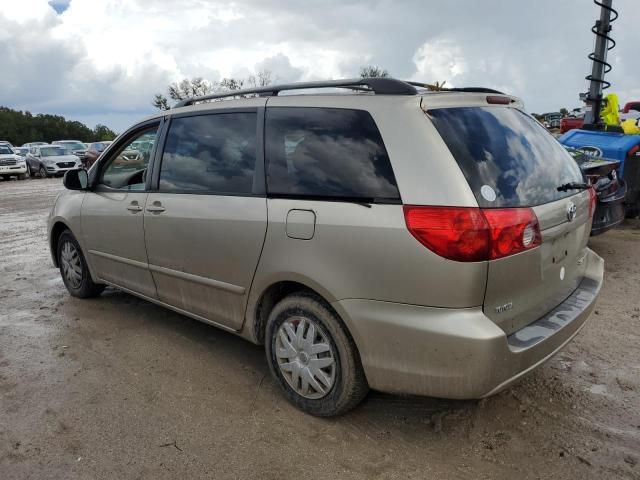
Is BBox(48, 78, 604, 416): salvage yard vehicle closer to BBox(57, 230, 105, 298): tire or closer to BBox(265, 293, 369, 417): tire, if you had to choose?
BBox(265, 293, 369, 417): tire

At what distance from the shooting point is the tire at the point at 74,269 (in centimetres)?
506

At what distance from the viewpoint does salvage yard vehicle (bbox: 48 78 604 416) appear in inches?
95.3

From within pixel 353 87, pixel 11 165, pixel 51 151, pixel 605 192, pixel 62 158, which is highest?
pixel 353 87

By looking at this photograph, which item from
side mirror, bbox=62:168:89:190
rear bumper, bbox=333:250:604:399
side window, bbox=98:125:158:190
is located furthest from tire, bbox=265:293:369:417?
side mirror, bbox=62:168:89:190

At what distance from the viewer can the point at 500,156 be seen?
262cm

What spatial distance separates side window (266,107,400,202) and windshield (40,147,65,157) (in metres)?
28.2

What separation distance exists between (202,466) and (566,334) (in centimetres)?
198

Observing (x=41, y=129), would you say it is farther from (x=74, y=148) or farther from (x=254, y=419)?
(x=254, y=419)

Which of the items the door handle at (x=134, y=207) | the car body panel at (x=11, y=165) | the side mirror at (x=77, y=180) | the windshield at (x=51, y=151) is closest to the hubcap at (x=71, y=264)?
the side mirror at (x=77, y=180)

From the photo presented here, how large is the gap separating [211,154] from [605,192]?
442 cm

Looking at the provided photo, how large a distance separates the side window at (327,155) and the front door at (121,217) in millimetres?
1375

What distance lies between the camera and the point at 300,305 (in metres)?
2.93

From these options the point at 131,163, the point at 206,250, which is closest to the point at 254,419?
the point at 206,250

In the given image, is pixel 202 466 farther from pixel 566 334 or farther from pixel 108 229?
pixel 108 229
